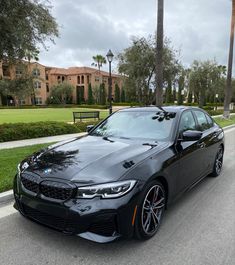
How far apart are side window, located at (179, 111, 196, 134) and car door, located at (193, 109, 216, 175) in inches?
9.5

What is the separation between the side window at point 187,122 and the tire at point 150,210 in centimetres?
119

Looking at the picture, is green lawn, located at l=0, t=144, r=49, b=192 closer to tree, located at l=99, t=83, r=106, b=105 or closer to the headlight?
the headlight

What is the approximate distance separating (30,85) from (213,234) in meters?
10.0

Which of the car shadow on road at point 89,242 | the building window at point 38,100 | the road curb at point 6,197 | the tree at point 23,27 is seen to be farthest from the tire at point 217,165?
the building window at point 38,100

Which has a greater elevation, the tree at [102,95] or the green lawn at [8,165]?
the tree at [102,95]

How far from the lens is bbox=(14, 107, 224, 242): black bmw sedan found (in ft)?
8.13

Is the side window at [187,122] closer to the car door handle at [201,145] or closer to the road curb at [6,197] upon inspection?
the car door handle at [201,145]

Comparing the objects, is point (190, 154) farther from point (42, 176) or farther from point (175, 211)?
point (42, 176)

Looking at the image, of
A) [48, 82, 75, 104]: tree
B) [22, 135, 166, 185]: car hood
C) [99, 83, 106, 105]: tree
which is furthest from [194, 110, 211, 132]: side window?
[48, 82, 75, 104]: tree

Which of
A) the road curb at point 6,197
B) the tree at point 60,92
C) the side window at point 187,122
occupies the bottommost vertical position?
the road curb at point 6,197

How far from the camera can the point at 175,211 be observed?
368cm

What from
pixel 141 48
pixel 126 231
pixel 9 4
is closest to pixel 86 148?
pixel 126 231

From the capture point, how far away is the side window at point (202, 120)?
4810 millimetres

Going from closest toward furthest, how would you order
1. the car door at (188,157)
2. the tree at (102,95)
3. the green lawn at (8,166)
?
1. the car door at (188,157)
2. the green lawn at (8,166)
3. the tree at (102,95)
